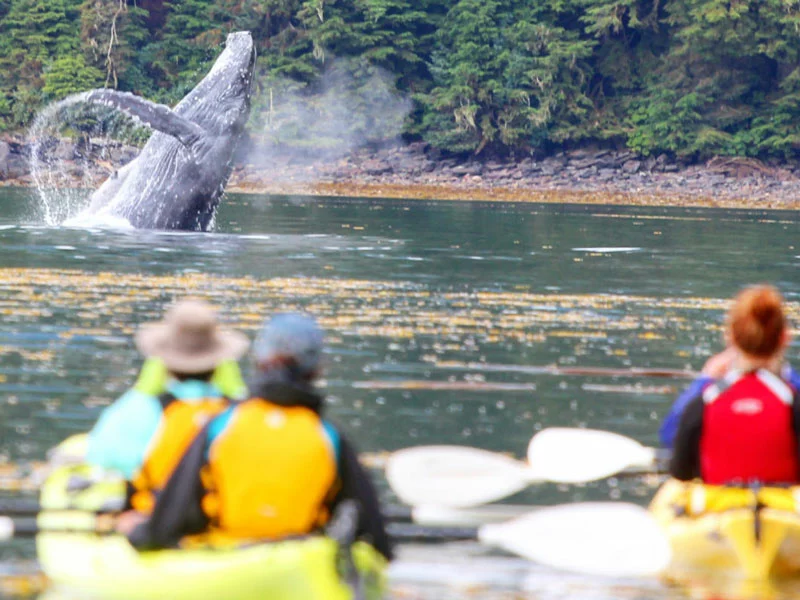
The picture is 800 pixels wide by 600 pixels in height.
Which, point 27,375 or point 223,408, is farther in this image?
point 27,375

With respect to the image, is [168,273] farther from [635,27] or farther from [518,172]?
[635,27]

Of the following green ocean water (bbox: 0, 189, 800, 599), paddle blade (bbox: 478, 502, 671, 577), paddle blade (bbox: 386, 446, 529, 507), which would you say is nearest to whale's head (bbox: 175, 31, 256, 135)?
green ocean water (bbox: 0, 189, 800, 599)

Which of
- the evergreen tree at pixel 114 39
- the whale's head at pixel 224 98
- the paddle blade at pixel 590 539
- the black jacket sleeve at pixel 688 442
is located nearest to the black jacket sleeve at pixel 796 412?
the black jacket sleeve at pixel 688 442

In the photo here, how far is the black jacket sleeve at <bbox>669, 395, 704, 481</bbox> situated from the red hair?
0.55m

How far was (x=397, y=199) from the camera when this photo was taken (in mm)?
66500

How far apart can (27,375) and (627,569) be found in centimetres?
788

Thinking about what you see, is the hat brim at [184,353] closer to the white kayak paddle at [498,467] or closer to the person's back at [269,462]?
the person's back at [269,462]

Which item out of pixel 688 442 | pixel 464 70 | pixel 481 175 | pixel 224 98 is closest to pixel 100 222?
pixel 224 98

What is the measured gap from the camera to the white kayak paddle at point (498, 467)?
409 inches

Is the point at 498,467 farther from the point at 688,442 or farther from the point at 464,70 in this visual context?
the point at 464,70

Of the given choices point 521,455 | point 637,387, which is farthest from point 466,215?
point 521,455

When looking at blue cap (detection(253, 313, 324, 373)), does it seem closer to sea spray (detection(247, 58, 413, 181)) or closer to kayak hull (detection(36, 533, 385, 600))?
kayak hull (detection(36, 533, 385, 600))

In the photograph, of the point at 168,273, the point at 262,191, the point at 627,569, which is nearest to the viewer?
the point at 627,569

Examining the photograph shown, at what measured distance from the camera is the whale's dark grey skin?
101ft
